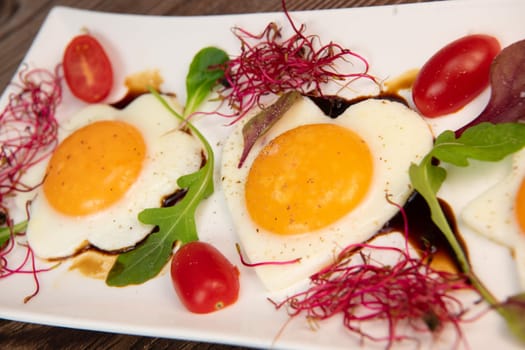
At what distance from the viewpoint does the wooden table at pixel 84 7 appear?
10.3 ft

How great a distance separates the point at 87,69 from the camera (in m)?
4.04

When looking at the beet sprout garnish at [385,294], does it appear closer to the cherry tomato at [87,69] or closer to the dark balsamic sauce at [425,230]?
the dark balsamic sauce at [425,230]

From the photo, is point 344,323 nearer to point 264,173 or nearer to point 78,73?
point 264,173

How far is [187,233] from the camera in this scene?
125 inches

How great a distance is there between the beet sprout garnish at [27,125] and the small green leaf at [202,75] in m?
1.08

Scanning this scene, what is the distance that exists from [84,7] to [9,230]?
2.57 meters

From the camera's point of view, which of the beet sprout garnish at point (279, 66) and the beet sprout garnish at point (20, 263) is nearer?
the beet sprout garnish at point (20, 263)

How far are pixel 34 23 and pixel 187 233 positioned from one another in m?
3.26

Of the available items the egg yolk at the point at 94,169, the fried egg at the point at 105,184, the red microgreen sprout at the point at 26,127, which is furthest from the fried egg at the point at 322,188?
the red microgreen sprout at the point at 26,127

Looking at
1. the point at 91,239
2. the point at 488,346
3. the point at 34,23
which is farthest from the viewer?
the point at 34,23

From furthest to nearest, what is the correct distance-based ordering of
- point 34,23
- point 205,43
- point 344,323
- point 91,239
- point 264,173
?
point 34,23 → point 205,43 → point 91,239 → point 264,173 → point 344,323

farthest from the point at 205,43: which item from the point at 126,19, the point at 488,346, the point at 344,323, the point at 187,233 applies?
the point at 488,346

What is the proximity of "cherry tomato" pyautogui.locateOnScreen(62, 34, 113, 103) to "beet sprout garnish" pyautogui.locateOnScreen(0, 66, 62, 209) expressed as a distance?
0.63ft

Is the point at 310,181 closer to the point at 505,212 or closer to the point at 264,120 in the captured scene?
the point at 264,120
